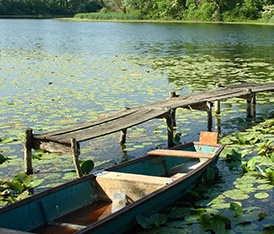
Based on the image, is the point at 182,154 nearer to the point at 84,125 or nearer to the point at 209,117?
the point at 84,125

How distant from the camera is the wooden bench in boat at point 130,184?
5.30 m

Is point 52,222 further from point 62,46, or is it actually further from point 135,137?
point 62,46

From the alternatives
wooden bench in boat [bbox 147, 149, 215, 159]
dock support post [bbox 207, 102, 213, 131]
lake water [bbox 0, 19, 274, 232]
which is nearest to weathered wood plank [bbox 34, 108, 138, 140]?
lake water [bbox 0, 19, 274, 232]

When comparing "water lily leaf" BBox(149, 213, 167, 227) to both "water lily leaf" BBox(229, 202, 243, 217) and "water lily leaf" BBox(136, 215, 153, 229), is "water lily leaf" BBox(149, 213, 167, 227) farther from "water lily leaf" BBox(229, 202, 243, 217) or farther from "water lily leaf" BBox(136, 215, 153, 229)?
"water lily leaf" BBox(229, 202, 243, 217)

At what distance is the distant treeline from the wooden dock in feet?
102

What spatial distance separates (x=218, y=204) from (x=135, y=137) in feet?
10.3

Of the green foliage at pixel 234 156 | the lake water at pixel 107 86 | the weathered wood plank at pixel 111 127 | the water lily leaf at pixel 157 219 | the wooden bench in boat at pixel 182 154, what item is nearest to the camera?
the water lily leaf at pixel 157 219

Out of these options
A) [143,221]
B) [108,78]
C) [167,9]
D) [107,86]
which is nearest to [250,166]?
[143,221]

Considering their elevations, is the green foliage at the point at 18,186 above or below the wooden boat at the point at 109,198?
below

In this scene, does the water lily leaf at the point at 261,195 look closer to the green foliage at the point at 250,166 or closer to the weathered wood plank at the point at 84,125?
the green foliage at the point at 250,166

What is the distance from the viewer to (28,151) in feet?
21.4

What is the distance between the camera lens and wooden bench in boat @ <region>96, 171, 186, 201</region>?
209 inches

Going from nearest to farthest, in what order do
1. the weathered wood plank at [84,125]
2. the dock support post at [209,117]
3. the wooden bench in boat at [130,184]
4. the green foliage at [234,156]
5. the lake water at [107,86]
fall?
the wooden bench in boat at [130,184] → the weathered wood plank at [84,125] → the green foliage at [234,156] → the lake water at [107,86] → the dock support post at [209,117]

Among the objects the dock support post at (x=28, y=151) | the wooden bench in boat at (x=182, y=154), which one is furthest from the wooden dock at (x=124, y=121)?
the wooden bench in boat at (x=182, y=154)
